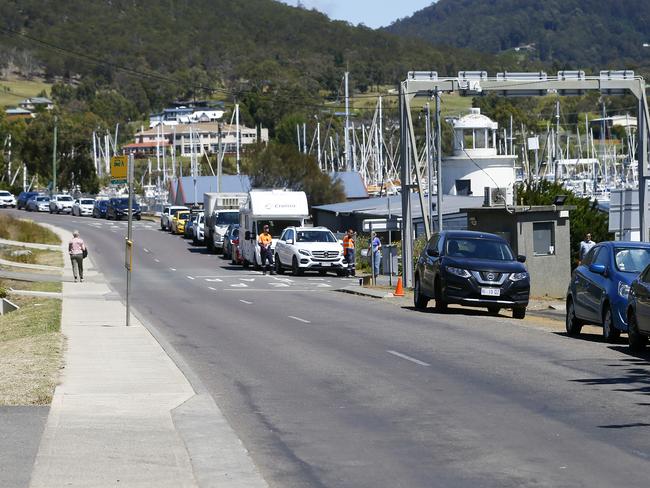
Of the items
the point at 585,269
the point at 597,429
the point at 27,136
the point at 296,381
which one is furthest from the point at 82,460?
the point at 27,136

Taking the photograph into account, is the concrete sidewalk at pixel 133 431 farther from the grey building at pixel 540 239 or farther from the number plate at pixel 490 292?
the grey building at pixel 540 239

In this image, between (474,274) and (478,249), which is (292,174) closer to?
(478,249)

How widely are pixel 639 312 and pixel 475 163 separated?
55144 mm

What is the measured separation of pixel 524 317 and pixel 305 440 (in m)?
17.8

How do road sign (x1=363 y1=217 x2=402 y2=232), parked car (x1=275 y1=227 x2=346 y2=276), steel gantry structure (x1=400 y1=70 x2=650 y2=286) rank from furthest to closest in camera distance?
parked car (x1=275 y1=227 x2=346 y2=276) < road sign (x1=363 y1=217 x2=402 y2=232) < steel gantry structure (x1=400 y1=70 x2=650 y2=286)

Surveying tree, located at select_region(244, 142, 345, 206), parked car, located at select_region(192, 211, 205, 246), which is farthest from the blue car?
tree, located at select_region(244, 142, 345, 206)

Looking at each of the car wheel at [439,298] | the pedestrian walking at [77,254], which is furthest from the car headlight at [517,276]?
the pedestrian walking at [77,254]

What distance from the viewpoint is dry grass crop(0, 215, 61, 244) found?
70.8 meters

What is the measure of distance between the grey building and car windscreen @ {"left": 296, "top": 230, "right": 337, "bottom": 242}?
8.42 meters

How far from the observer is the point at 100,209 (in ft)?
330

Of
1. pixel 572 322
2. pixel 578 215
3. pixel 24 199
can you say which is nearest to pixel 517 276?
pixel 572 322

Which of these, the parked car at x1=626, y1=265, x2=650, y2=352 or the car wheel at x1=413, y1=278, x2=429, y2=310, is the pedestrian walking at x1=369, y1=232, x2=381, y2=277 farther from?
the parked car at x1=626, y1=265, x2=650, y2=352

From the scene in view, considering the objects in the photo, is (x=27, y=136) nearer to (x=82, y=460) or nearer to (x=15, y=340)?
(x=15, y=340)

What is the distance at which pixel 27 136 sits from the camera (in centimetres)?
12912
